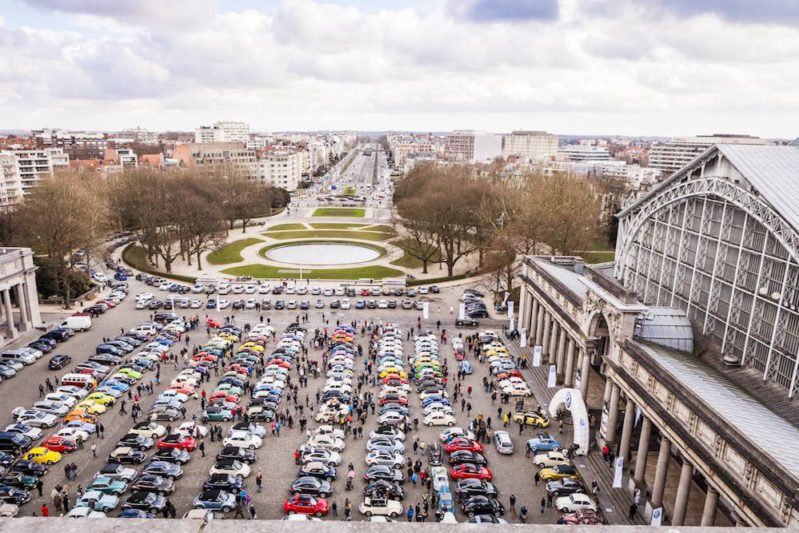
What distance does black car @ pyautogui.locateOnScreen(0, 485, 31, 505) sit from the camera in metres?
32.0

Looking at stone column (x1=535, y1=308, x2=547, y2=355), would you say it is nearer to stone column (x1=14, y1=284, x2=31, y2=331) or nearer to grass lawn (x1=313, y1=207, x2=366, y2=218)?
stone column (x1=14, y1=284, x2=31, y2=331)

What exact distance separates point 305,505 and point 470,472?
33.9 feet

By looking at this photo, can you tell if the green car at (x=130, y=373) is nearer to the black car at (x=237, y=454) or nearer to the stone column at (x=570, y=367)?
the black car at (x=237, y=454)

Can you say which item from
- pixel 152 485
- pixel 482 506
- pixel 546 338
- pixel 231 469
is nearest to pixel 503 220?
pixel 546 338

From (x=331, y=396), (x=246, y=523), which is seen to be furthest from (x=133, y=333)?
(x=246, y=523)

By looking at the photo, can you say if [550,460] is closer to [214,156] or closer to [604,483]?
[604,483]

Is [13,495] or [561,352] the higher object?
[561,352]

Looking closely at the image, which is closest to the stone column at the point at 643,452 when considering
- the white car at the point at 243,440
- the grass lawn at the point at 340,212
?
the white car at the point at 243,440

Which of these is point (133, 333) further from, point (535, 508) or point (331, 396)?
point (535, 508)

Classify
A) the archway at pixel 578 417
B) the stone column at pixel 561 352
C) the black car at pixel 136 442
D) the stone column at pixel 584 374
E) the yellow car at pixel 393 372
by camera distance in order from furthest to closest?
the stone column at pixel 561 352
the yellow car at pixel 393 372
the stone column at pixel 584 374
the archway at pixel 578 417
the black car at pixel 136 442

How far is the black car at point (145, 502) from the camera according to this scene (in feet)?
103

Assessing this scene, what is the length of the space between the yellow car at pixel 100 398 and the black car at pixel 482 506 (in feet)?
94.5

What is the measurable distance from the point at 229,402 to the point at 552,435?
80.9 ft

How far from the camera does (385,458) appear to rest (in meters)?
36.8
